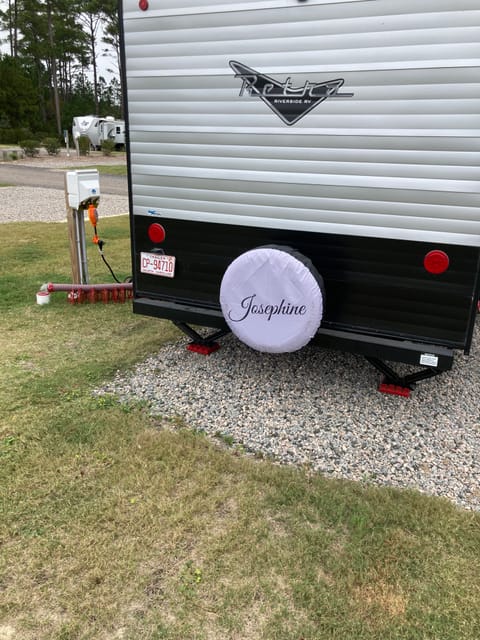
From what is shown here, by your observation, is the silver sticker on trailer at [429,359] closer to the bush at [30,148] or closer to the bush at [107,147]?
the bush at [30,148]

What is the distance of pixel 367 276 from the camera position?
11.5 ft

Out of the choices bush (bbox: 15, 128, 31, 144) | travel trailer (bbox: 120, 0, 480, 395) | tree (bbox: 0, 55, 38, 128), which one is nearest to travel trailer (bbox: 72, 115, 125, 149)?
bush (bbox: 15, 128, 31, 144)

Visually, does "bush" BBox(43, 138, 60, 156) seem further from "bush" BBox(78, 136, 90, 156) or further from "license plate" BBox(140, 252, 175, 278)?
"license plate" BBox(140, 252, 175, 278)

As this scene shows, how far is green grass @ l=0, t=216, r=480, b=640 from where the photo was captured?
7.16ft

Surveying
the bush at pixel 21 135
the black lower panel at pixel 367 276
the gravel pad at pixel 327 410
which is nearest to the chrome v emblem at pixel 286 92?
the black lower panel at pixel 367 276

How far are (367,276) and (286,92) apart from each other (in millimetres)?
1301

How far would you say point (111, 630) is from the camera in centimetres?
213

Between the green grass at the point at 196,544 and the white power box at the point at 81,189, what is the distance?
2675 mm

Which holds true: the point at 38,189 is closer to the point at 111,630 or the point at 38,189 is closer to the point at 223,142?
the point at 223,142

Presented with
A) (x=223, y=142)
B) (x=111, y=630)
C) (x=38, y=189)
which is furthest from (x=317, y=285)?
(x=38, y=189)

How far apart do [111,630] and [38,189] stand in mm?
16926

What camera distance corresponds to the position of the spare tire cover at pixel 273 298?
3434 millimetres

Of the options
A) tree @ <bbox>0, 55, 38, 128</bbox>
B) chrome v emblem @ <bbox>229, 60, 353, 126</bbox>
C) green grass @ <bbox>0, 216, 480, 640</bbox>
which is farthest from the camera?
tree @ <bbox>0, 55, 38, 128</bbox>

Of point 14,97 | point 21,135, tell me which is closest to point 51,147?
point 21,135
